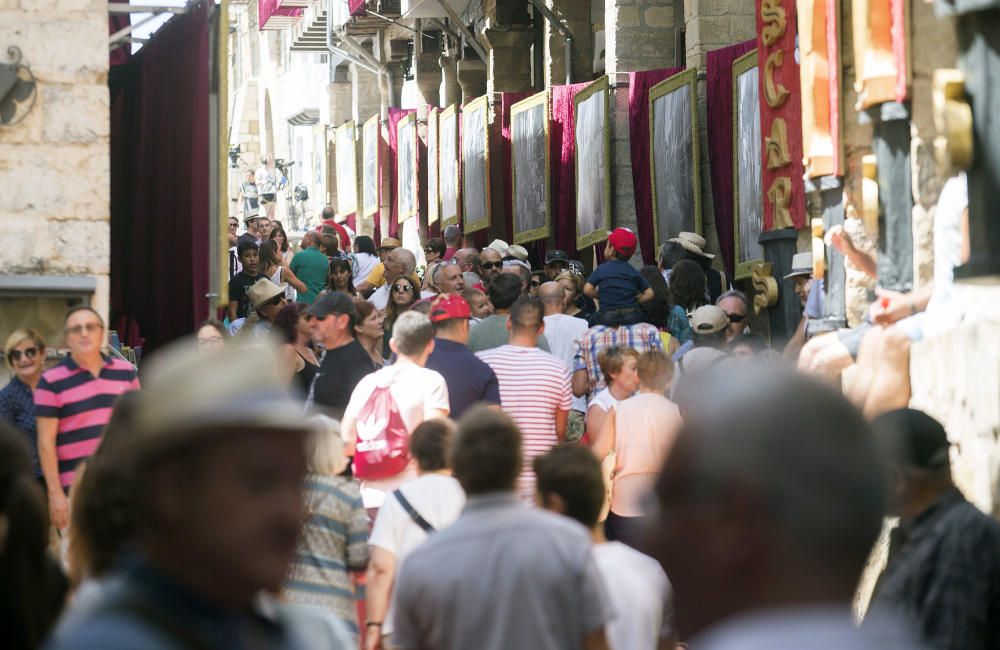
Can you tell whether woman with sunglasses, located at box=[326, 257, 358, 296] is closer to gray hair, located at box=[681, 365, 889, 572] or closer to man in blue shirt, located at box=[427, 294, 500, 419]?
man in blue shirt, located at box=[427, 294, 500, 419]

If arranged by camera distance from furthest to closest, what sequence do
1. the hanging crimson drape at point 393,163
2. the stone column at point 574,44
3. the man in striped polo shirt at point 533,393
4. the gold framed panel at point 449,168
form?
the hanging crimson drape at point 393,163
the gold framed panel at point 449,168
the stone column at point 574,44
the man in striped polo shirt at point 533,393

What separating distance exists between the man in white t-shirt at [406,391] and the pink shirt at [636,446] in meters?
0.76

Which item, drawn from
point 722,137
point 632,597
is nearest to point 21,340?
point 632,597

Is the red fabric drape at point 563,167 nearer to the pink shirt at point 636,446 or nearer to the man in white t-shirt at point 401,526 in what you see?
the pink shirt at point 636,446

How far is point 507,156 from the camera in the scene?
2191cm

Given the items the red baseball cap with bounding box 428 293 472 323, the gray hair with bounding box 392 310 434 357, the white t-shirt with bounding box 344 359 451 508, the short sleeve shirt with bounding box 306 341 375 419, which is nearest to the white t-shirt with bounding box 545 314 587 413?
the red baseball cap with bounding box 428 293 472 323

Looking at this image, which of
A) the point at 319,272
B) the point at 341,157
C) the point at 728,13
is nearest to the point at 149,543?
the point at 319,272

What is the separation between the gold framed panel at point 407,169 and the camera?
87.8 feet

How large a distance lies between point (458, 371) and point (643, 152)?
368 inches

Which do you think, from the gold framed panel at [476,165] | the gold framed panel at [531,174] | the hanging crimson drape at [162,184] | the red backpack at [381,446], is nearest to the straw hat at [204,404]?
the red backpack at [381,446]

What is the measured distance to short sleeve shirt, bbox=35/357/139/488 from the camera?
7.06 meters

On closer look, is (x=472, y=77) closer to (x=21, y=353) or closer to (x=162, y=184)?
(x=162, y=184)

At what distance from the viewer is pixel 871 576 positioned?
6797 mm

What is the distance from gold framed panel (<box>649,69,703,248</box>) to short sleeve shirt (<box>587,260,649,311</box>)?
481 cm
